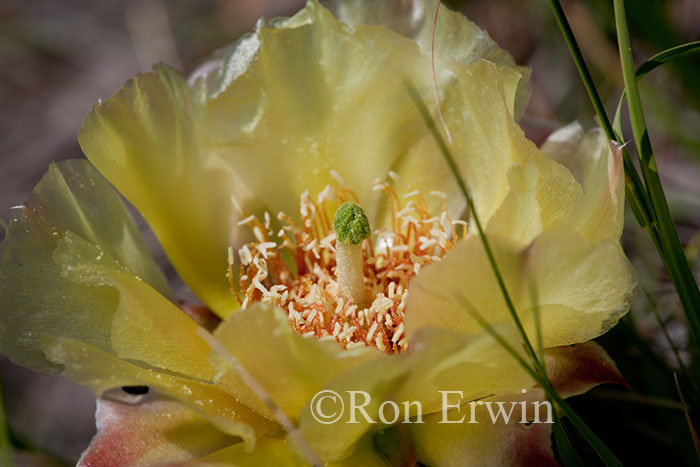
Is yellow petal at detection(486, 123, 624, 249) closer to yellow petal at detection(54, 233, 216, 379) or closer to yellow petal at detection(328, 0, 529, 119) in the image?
yellow petal at detection(328, 0, 529, 119)

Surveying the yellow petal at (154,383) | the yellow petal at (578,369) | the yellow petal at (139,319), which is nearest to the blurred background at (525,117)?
the yellow petal at (578,369)

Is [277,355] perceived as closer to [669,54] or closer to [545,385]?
[545,385]

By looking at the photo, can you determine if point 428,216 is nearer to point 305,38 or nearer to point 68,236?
point 305,38

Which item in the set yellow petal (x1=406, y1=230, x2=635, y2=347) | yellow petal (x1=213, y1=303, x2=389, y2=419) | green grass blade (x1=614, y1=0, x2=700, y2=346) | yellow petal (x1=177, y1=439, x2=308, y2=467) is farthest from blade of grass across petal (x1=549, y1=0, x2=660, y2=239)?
yellow petal (x1=177, y1=439, x2=308, y2=467)

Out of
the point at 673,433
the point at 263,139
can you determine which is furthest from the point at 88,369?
the point at 673,433

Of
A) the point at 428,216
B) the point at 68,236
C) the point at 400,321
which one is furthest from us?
the point at 428,216

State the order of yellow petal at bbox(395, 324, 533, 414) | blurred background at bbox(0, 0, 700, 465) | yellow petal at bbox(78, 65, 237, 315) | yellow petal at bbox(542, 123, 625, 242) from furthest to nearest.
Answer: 1. blurred background at bbox(0, 0, 700, 465)
2. yellow petal at bbox(78, 65, 237, 315)
3. yellow petal at bbox(542, 123, 625, 242)
4. yellow petal at bbox(395, 324, 533, 414)
